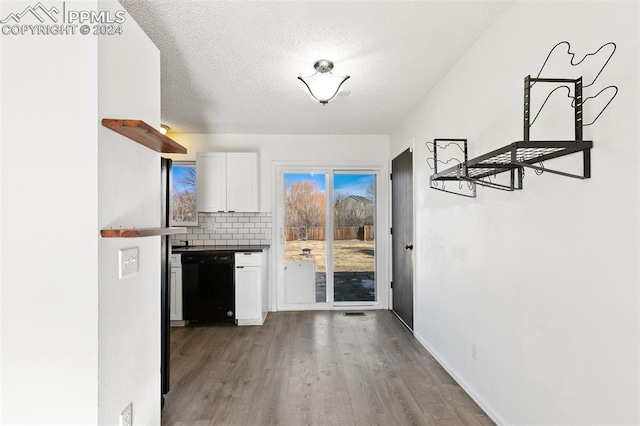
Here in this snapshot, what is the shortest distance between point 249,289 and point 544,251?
324 cm

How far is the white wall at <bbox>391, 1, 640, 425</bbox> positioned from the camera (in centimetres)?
123

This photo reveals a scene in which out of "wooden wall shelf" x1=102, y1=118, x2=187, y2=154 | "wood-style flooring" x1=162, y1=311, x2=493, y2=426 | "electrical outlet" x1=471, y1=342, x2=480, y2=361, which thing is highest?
"wooden wall shelf" x1=102, y1=118, x2=187, y2=154

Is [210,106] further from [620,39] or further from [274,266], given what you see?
[620,39]

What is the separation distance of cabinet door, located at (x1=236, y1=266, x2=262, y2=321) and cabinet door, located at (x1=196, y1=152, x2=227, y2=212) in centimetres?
103

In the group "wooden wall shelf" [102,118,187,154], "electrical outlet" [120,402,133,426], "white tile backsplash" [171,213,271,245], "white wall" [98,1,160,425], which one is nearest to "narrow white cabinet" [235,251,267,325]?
"white tile backsplash" [171,213,271,245]

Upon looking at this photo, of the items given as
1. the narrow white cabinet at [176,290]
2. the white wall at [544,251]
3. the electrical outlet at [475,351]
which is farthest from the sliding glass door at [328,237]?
the electrical outlet at [475,351]

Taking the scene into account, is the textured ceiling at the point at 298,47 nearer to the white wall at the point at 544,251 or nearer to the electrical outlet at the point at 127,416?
the white wall at the point at 544,251

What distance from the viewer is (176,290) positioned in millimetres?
4078

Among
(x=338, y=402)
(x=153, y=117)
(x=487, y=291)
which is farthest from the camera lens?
(x=338, y=402)

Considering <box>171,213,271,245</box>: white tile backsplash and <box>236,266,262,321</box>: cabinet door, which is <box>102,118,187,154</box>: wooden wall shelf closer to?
<box>236,266,262,321</box>: cabinet door

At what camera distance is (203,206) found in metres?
4.48

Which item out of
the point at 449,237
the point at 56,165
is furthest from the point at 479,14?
the point at 56,165

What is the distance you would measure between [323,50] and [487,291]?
2.01m

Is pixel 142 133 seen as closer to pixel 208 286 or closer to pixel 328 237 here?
pixel 208 286
